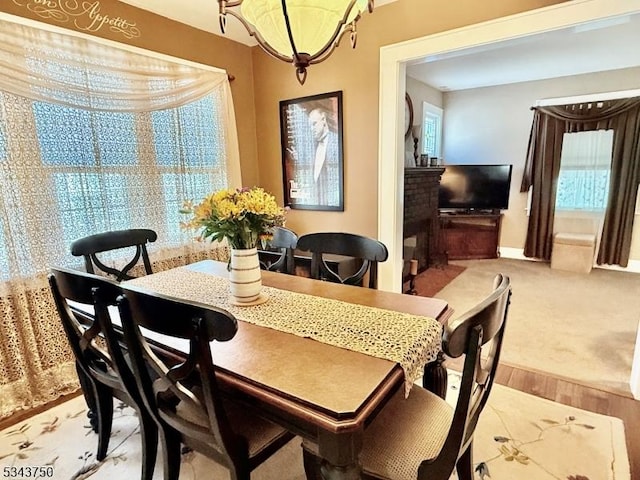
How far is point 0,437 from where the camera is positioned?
187 centimetres

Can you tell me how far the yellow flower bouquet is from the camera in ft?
4.71

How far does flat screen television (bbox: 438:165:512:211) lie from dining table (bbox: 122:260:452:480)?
13.9 ft

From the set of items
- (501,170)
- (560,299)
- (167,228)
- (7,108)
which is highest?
(7,108)

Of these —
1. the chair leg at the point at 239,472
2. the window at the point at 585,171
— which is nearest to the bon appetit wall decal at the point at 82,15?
the chair leg at the point at 239,472

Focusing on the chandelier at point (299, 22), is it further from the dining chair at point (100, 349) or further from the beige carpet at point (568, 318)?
the beige carpet at point (568, 318)

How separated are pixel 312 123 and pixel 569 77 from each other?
3928 mm

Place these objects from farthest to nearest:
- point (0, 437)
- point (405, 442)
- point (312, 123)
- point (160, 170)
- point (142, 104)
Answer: point (312, 123) < point (160, 170) < point (142, 104) < point (0, 437) < point (405, 442)

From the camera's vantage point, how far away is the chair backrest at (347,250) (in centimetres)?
189

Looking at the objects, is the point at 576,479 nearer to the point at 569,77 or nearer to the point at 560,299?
the point at 560,299

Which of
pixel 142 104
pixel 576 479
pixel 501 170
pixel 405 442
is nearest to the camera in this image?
pixel 405 442

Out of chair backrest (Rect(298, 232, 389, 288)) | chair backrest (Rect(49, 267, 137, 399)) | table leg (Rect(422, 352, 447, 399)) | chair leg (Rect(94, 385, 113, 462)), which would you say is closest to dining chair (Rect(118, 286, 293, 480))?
chair backrest (Rect(49, 267, 137, 399))

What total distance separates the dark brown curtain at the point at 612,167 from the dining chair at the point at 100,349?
17.6ft

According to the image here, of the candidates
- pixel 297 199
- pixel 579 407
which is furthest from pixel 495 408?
pixel 297 199

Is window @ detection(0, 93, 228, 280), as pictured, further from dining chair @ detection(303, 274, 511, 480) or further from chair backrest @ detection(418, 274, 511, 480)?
chair backrest @ detection(418, 274, 511, 480)
